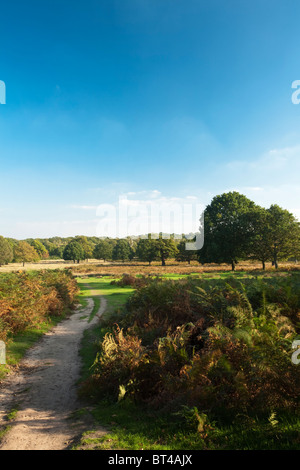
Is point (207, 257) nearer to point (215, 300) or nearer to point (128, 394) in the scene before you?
point (215, 300)

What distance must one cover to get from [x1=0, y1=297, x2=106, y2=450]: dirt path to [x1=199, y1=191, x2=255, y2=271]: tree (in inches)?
1373

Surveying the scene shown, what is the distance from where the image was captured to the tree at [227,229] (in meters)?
42.9

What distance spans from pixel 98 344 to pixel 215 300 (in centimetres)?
470

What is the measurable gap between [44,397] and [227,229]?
40927mm

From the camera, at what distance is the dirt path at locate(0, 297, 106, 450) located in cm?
457

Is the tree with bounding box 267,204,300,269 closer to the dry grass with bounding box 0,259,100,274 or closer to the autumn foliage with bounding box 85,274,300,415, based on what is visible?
the dry grass with bounding box 0,259,100,274

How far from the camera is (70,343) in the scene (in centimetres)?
1123

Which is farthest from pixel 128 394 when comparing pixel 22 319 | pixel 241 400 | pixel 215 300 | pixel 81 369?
pixel 22 319

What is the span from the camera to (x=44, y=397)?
648cm

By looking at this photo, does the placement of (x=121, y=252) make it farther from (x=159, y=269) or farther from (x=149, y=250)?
(x=159, y=269)

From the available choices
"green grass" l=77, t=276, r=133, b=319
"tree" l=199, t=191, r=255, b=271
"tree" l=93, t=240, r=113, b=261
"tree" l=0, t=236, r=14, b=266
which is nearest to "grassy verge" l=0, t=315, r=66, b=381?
"green grass" l=77, t=276, r=133, b=319

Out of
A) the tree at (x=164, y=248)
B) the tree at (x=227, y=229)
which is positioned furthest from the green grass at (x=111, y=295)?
the tree at (x=164, y=248)

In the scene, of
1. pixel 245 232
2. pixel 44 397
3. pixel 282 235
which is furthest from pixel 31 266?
pixel 44 397

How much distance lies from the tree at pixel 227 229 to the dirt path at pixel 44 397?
114ft
